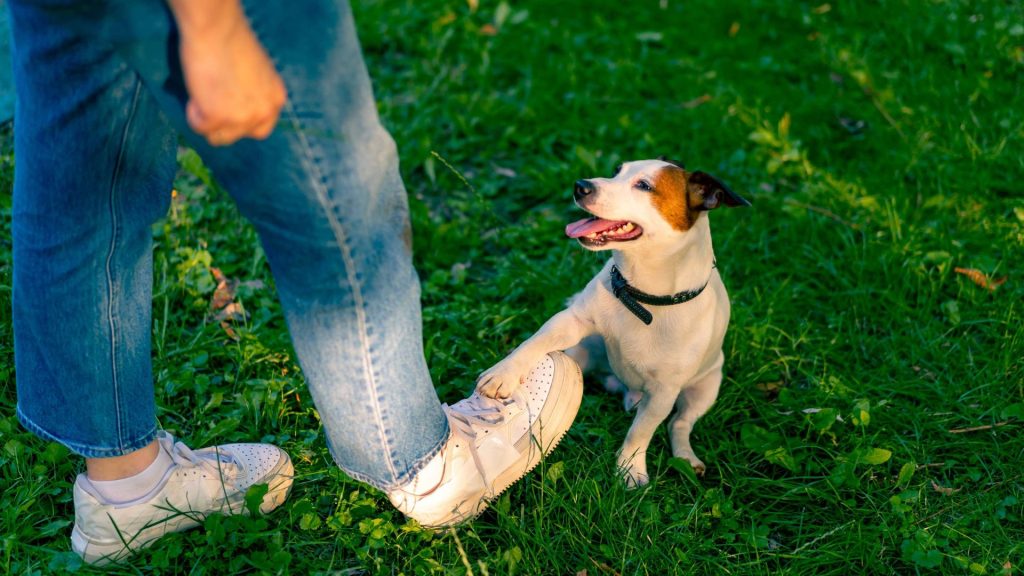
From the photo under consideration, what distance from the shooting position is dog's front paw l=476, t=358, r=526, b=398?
97.0 inches

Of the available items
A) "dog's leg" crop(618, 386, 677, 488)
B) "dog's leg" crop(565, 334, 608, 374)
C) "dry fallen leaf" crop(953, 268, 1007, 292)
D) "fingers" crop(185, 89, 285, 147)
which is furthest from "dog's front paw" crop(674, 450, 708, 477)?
"fingers" crop(185, 89, 285, 147)

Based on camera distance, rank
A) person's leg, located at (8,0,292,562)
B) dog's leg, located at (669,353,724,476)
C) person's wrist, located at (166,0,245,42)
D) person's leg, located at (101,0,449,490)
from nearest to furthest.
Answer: person's wrist, located at (166,0,245,42) < person's leg, located at (101,0,449,490) < person's leg, located at (8,0,292,562) < dog's leg, located at (669,353,724,476)

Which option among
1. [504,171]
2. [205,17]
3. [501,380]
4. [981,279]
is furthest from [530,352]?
[981,279]

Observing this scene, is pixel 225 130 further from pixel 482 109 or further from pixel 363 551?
pixel 482 109

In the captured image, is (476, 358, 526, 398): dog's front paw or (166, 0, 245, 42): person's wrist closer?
(166, 0, 245, 42): person's wrist

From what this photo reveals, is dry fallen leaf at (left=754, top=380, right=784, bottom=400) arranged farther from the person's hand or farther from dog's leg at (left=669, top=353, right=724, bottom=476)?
the person's hand

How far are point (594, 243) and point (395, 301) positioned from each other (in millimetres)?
844

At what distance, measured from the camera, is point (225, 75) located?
4.61 feet

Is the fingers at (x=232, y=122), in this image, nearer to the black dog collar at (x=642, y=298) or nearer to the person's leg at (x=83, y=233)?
the person's leg at (x=83, y=233)

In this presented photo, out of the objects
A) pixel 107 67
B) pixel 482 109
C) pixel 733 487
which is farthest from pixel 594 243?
pixel 482 109

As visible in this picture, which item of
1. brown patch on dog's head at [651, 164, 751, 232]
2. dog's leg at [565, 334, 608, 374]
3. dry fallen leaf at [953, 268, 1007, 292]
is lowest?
dry fallen leaf at [953, 268, 1007, 292]

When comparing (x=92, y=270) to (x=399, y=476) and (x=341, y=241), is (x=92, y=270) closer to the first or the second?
(x=341, y=241)

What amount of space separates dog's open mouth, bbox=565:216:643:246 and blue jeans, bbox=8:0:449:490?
0.71 m

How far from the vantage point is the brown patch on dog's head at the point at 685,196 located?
2.48 metres
